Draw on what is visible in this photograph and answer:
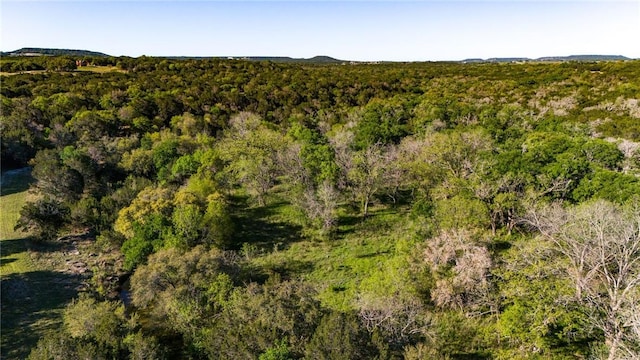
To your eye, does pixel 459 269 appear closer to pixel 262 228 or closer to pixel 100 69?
pixel 262 228

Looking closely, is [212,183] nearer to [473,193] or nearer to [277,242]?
[277,242]

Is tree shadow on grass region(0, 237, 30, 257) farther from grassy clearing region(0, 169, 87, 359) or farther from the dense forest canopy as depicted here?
the dense forest canopy

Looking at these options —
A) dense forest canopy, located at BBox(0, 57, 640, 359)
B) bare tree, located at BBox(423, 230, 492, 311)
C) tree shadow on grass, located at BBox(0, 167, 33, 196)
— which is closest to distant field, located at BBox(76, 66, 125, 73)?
dense forest canopy, located at BBox(0, 57, 640, 359)

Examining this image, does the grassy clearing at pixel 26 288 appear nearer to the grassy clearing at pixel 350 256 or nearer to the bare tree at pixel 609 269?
the grassy clearing at pixel 350 256

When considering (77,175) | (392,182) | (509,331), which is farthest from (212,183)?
(509,331)

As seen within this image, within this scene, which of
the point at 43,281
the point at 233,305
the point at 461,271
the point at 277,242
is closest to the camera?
the point at 233,305

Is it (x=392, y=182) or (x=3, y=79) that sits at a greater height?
(x=3, y=79)

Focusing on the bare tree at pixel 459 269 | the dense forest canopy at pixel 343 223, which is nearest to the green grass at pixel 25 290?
the dense forest canopy at pixel 343 223
